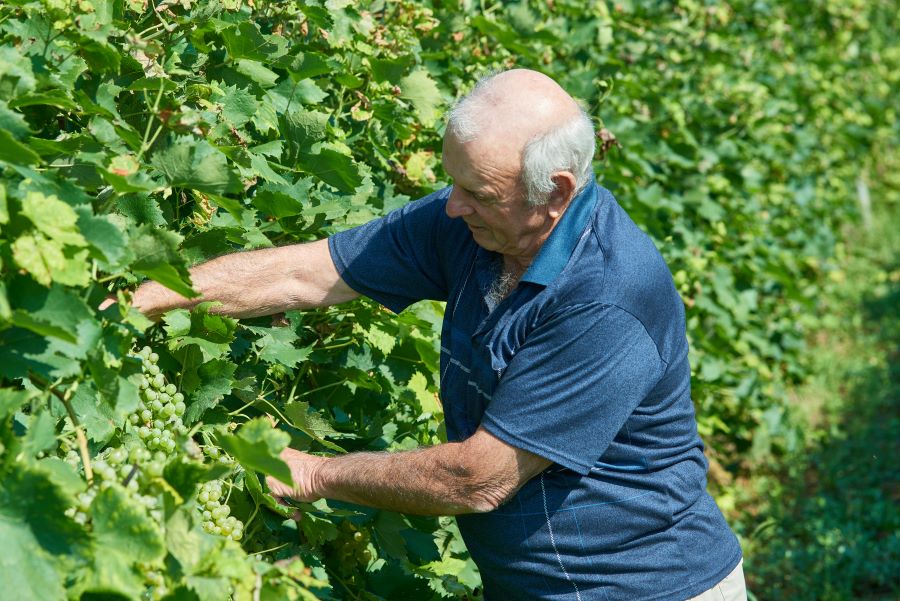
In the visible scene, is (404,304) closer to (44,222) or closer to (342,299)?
(342,299)

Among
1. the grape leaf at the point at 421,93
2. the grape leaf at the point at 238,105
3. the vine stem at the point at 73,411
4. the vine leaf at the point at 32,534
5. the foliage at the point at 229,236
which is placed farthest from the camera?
the grape leaf at the point at 421,93

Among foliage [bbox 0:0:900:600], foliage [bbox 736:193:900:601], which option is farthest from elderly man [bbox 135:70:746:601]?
foliage [bbox 736:193:900:601]

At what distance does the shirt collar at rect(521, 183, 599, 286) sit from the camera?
95.8 inches

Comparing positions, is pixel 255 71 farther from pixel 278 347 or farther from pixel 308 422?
pixel 308 422

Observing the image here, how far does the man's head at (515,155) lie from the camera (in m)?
2.42

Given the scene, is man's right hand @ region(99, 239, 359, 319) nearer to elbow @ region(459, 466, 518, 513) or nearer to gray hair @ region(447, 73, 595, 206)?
gray hair @ region(447, 73, 595, 206)

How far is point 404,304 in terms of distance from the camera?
113 inches

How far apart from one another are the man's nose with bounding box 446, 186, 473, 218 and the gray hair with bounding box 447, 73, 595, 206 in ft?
0.45

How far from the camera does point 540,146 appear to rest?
2.42 m

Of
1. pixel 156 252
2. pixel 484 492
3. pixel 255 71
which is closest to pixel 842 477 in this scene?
pixel 484 492

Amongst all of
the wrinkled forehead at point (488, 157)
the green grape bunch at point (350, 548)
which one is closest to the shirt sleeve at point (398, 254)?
the wrinkled forehead at point (488, 157)

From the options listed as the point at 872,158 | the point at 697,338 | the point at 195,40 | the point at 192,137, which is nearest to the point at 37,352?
the point at 192,137

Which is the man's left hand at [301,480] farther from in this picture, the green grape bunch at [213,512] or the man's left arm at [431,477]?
the green grape bunch at [213,512]

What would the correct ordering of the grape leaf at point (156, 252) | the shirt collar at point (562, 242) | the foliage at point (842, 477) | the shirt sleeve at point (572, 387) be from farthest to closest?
the foliage at point (842, 477), the shirt collar at point (562, 242), the shirt sleeve at point (572, 387), the grape leaf at point (156, 252)
